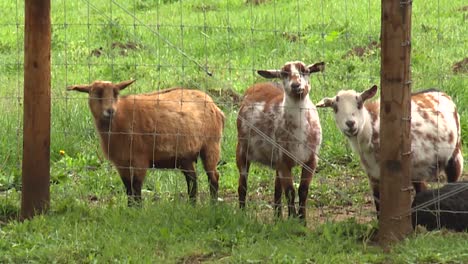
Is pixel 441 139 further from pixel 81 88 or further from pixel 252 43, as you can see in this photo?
pixel 252 43

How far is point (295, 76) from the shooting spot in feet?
29.3

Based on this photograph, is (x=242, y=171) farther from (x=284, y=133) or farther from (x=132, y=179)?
(x=132, y=179)

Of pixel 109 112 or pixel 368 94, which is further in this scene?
pixel 109 112

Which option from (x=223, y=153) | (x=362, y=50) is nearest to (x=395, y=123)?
(x=223, y=153)

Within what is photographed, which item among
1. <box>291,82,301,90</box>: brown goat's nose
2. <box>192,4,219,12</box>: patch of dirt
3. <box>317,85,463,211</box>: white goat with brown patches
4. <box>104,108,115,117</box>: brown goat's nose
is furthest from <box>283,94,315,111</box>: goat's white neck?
<box>192,4,219,12</box>: patch of dirt

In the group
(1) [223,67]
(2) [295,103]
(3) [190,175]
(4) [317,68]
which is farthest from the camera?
(1) [223,67]

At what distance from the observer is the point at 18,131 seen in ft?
33.7

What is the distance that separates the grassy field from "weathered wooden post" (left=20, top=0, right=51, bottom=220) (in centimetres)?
25

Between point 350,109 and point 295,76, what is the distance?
2.13 feet

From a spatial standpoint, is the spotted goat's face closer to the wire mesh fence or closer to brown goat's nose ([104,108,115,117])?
brown goat's nose ([104,108,115,117])

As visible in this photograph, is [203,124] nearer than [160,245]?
No

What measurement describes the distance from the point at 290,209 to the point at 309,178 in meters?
0.37

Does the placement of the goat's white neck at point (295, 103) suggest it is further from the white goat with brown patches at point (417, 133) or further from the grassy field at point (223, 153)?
the grassy field at point (223, 153)

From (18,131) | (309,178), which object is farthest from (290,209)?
(18,131)
